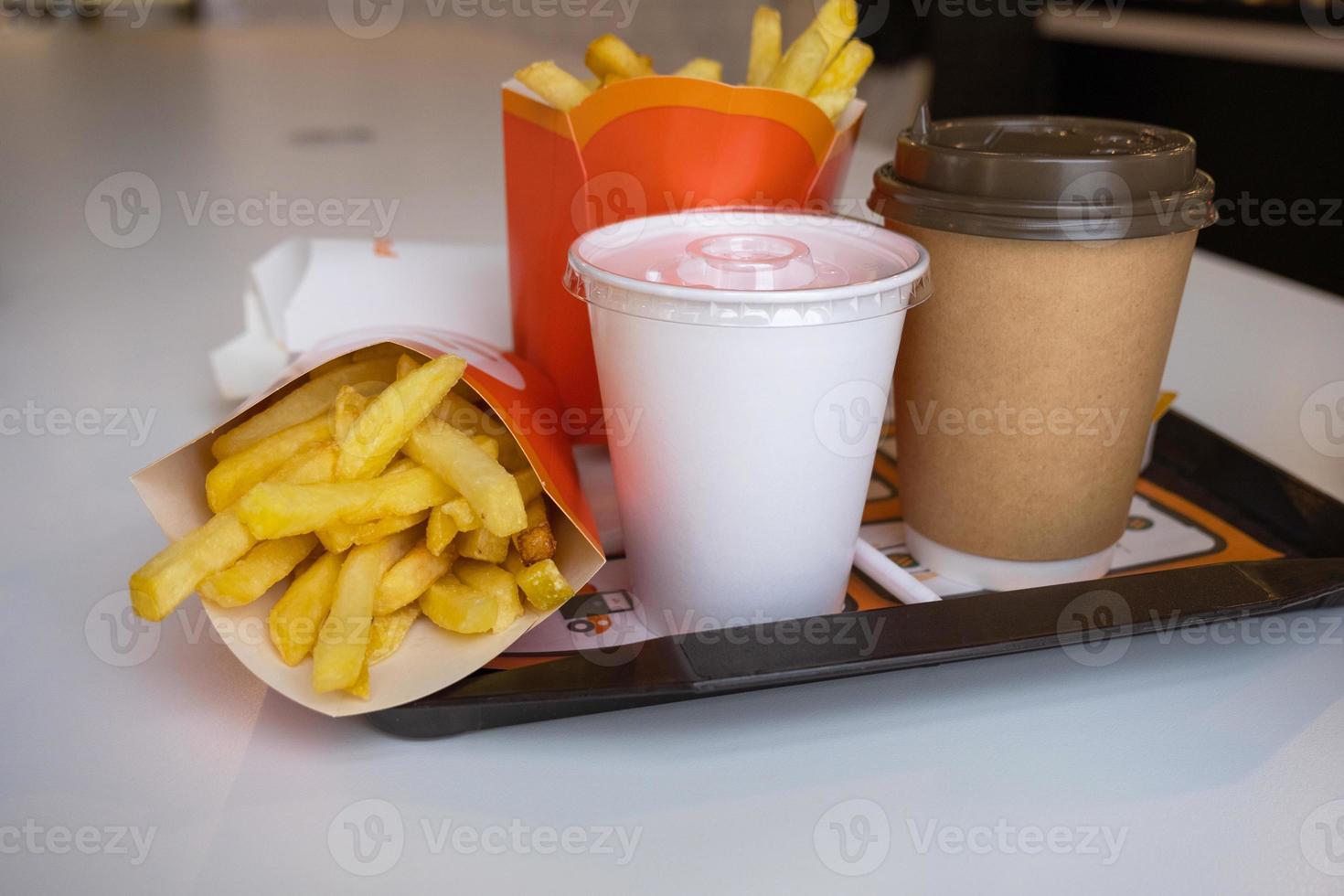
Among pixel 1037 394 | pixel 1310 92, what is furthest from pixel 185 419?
pixel 1310 92

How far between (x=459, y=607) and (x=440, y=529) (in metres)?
0.07

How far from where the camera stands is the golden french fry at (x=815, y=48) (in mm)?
1155

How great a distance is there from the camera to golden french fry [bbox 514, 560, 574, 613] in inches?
35.9

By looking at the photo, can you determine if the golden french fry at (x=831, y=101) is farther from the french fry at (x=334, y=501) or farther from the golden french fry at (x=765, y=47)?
the french fry at (x=334, y=501)

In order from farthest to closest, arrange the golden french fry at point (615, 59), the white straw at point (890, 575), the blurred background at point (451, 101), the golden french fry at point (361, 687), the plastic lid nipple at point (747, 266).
→ the blurred background at point (451, 101) → the golden french fry at point (615, 59) → the white straw at point (890, 575) → the plastic lid nipple at point (747, 266) → the golden french fry at point (361, 687)

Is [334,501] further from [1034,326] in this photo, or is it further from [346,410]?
[1034,326]

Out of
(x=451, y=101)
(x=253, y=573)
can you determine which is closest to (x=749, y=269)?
(x=253, y=573)

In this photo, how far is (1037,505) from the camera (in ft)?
3.79

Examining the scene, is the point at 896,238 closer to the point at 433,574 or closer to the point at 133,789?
the point at 433,574

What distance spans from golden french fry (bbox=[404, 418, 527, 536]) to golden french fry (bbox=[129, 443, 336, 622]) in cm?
8

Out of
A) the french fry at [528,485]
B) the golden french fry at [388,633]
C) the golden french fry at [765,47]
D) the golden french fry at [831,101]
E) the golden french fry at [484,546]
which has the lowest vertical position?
the golden french fry at [388,633]

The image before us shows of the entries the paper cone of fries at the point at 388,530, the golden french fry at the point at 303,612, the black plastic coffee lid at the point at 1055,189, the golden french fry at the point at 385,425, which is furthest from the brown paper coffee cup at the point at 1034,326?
the golden french fry at the point at 303,612

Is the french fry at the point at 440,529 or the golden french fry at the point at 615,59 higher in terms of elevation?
the golden french fry at the point at 615,59

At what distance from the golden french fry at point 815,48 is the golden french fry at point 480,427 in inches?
18.8
